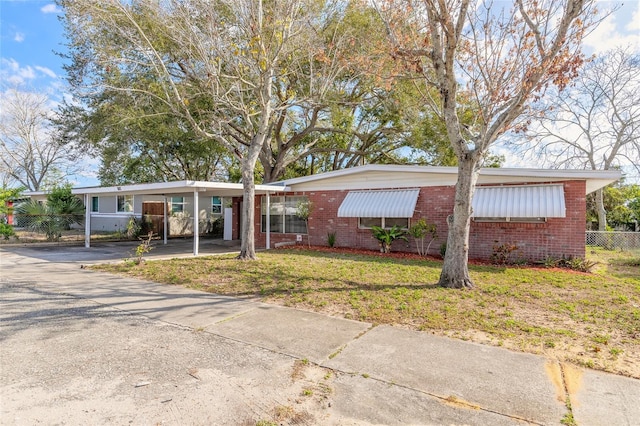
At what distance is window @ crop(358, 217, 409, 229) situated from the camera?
13.2 meters

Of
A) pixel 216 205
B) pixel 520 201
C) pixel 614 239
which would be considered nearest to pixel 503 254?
pixel 520 201

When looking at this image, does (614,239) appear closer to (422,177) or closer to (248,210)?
(422,177)

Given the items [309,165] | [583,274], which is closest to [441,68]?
[583,274]

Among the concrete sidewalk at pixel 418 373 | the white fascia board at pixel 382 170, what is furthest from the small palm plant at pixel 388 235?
the concrete sidewalk at pixel 418 373

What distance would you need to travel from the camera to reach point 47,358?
12.8 feet

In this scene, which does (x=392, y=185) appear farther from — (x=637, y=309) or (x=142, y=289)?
(x=142, y=289)

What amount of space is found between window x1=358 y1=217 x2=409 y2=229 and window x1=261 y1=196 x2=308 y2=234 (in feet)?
9.52

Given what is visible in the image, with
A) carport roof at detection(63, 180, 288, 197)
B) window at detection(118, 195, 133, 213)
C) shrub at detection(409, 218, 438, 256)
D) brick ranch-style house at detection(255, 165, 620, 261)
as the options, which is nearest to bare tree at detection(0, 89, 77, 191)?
window at detection(118, 195, 133, 213)

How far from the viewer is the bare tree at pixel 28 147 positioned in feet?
102

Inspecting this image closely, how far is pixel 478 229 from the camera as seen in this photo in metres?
11.8

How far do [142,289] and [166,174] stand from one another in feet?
57.3

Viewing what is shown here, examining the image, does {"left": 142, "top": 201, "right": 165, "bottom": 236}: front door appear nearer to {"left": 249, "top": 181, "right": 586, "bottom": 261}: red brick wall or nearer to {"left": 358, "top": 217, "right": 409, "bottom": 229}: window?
{"left": 249, "top": 181, "right": 586, "bottom": 261}: red brick wall

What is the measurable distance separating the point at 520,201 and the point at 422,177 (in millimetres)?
3298

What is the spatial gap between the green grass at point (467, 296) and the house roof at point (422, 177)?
2.73 m
